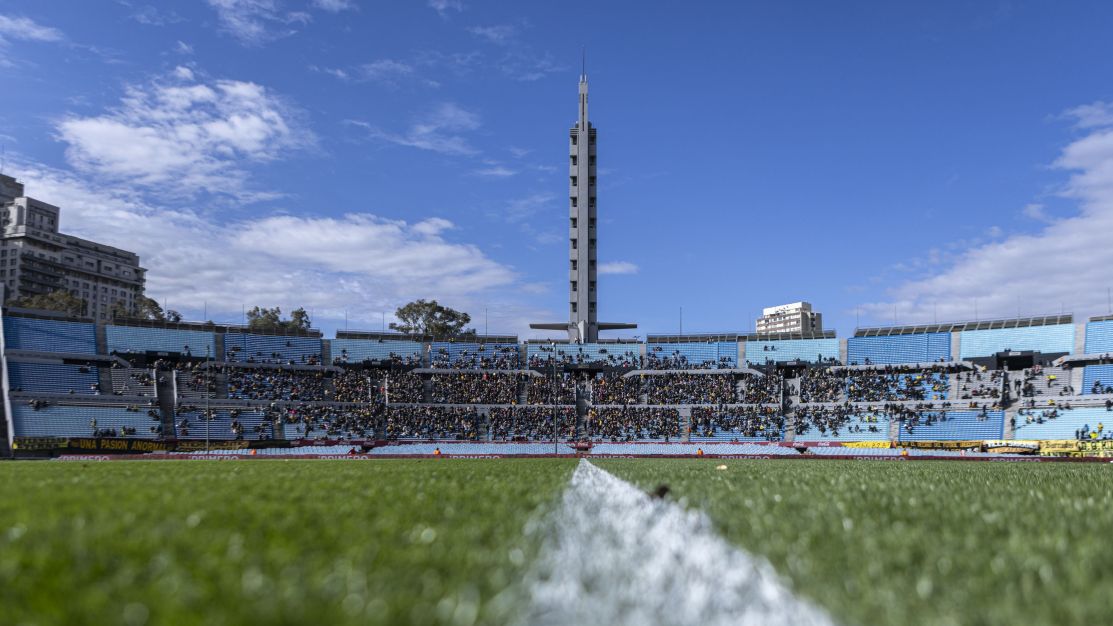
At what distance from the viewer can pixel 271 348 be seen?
78.4 m

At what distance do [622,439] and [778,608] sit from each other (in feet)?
230

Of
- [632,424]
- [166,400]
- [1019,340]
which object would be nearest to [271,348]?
[166,400]

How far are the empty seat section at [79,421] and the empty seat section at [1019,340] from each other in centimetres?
7634

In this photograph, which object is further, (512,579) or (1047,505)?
(1047,505)

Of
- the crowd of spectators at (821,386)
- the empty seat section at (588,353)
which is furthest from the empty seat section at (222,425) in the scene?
the crowd of spectators at (821,386)

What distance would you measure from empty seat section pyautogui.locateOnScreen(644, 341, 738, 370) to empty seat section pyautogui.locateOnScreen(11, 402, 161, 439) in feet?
165

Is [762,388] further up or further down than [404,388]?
further up

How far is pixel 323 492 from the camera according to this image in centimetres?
886

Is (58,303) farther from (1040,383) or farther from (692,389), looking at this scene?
(1040,383)

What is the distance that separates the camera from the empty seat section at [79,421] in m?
60.1

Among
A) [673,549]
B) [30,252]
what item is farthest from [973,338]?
[30,252]

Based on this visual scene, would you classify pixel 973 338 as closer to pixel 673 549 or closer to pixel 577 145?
pixel 577 145

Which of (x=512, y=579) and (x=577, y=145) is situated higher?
(x=577, y=145)

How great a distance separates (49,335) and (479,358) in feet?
136
